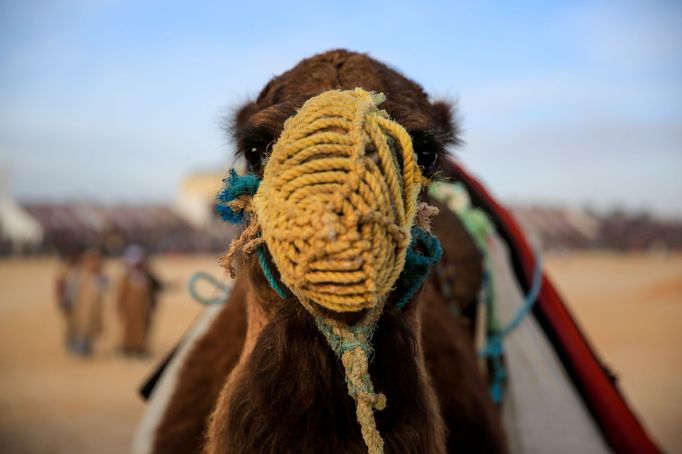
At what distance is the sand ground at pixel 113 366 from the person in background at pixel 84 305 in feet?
1.44

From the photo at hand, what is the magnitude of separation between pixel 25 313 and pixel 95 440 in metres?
14.8

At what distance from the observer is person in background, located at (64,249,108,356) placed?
13766 mm

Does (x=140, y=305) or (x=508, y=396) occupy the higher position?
(x=508, y=396)

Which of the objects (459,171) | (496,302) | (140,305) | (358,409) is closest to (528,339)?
(496,302)

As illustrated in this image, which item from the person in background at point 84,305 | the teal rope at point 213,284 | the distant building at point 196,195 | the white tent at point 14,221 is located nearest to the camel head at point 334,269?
the teal rope at point 213,284

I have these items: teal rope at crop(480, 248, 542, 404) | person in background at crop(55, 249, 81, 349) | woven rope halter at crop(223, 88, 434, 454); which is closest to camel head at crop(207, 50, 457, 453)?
woven rope halter at crop(223, 88, 434, 454)

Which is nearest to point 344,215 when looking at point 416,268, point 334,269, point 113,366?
point 334,269

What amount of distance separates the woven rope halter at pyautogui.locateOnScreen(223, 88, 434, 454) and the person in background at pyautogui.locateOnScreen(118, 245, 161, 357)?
42.3ft

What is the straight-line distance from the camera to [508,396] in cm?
334

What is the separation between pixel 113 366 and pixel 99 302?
1.58 metres

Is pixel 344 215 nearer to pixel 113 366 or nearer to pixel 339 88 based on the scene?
pixel 339 88

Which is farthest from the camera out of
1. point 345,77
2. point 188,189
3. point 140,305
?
point 188,189

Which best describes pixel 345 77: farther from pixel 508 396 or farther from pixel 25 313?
pixel 25 313

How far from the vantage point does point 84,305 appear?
1373 centimetres
